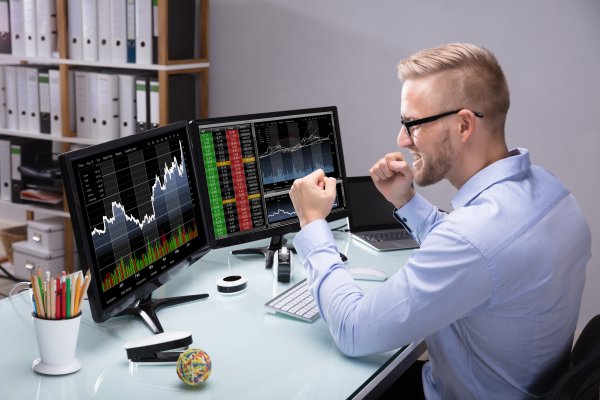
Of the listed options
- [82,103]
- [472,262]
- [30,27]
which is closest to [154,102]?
[82,103]

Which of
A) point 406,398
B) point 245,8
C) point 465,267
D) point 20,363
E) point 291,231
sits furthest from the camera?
point 245,8

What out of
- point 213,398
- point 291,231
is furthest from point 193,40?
point 213,398

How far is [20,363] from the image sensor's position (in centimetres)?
139

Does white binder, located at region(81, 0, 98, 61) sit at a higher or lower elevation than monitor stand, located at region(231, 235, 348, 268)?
higher

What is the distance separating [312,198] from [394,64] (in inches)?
65.5

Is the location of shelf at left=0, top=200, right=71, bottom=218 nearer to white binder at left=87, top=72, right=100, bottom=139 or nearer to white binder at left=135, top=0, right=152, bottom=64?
white binder at left=87, top=72, right=100, bottom=139

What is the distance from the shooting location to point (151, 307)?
1650 millimetres

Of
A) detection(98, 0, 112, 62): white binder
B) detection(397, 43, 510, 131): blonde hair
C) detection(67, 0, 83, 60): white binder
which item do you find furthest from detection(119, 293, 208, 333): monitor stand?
detection(67, 0, 83, 60): white binder

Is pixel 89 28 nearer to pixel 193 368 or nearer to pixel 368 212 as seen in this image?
pixel 368 212

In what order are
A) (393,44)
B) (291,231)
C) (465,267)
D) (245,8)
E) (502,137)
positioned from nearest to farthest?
1. (465,267)
2. (502,137)
3. (291,231)
4. (393,44)
5. (245,8)

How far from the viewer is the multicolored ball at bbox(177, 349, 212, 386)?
1.31m

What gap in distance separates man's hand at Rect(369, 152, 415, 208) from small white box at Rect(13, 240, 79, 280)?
233 centimetres

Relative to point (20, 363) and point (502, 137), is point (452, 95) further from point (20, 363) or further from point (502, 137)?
point (20, 363)

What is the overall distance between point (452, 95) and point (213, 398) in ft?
2.58
